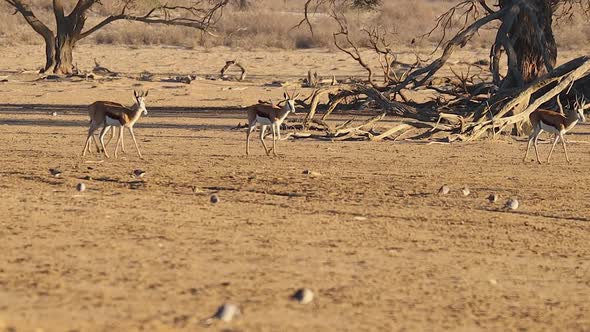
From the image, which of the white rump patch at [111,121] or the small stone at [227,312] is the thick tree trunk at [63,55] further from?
the small stone at [227,312]

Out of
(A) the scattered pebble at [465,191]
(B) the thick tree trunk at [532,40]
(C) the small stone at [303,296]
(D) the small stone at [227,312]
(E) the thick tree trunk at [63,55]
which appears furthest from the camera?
(E) the thick tree trunk at [63,55]

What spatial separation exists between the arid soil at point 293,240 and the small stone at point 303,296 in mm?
80

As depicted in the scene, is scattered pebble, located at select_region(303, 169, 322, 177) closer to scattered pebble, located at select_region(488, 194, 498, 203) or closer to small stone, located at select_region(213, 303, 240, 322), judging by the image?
scattered pebble, located at select_region(488, 194, 498, 203)

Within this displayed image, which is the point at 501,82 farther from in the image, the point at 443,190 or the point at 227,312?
the point at 227,312

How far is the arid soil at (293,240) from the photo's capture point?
7.06 m

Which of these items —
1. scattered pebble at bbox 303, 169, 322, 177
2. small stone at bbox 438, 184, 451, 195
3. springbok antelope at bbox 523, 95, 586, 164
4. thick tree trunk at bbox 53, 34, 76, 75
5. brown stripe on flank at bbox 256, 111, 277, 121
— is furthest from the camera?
thick tree trunk at bbox 53, 34, 76, 75

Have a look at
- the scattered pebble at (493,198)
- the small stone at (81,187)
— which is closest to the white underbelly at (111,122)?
the small stone at (81,187)

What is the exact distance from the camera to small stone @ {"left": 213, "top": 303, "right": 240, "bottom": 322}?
22.0 feet

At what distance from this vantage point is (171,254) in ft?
28.5

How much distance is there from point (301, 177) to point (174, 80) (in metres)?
19.9

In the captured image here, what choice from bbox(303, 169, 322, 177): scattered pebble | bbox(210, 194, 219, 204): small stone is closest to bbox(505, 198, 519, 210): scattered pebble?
bbox(210, 194, 219, 204): small stone

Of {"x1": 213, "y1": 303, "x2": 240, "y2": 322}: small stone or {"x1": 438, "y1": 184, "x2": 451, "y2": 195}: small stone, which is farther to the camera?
{"x1": 438, "y1": 184, "x2": 451, "y2": 195}: small stone

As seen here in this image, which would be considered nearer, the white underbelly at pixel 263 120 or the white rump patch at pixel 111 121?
the white rump patch at pixel 111 121

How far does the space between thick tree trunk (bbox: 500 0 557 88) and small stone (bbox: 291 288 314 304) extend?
46.9ft
